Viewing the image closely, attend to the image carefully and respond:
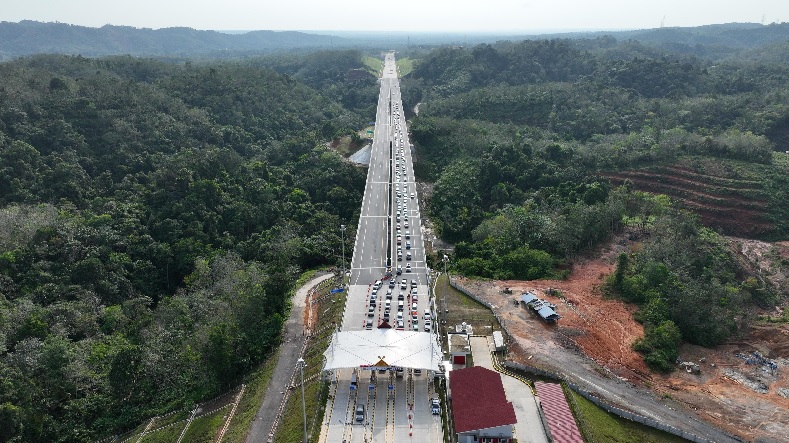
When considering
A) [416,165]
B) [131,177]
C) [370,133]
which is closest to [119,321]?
[131,177]

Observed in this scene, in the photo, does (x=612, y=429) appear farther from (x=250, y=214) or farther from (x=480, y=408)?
(x=250, y=214)

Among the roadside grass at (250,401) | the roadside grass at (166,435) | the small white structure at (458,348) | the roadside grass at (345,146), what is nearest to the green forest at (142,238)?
the roadside grass at (250,401)

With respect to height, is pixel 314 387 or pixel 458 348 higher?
pixel 458 348

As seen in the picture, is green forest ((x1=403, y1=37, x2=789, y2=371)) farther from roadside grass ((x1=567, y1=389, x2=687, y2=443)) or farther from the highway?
roadside grass ((x1=567, y1=389, x2=687, y2=443))

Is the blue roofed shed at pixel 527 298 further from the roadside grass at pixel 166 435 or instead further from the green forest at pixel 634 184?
the roadside grass at pixel 166 435

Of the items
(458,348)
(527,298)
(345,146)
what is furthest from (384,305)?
(345,146)

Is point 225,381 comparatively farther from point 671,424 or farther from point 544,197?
point 544,197
